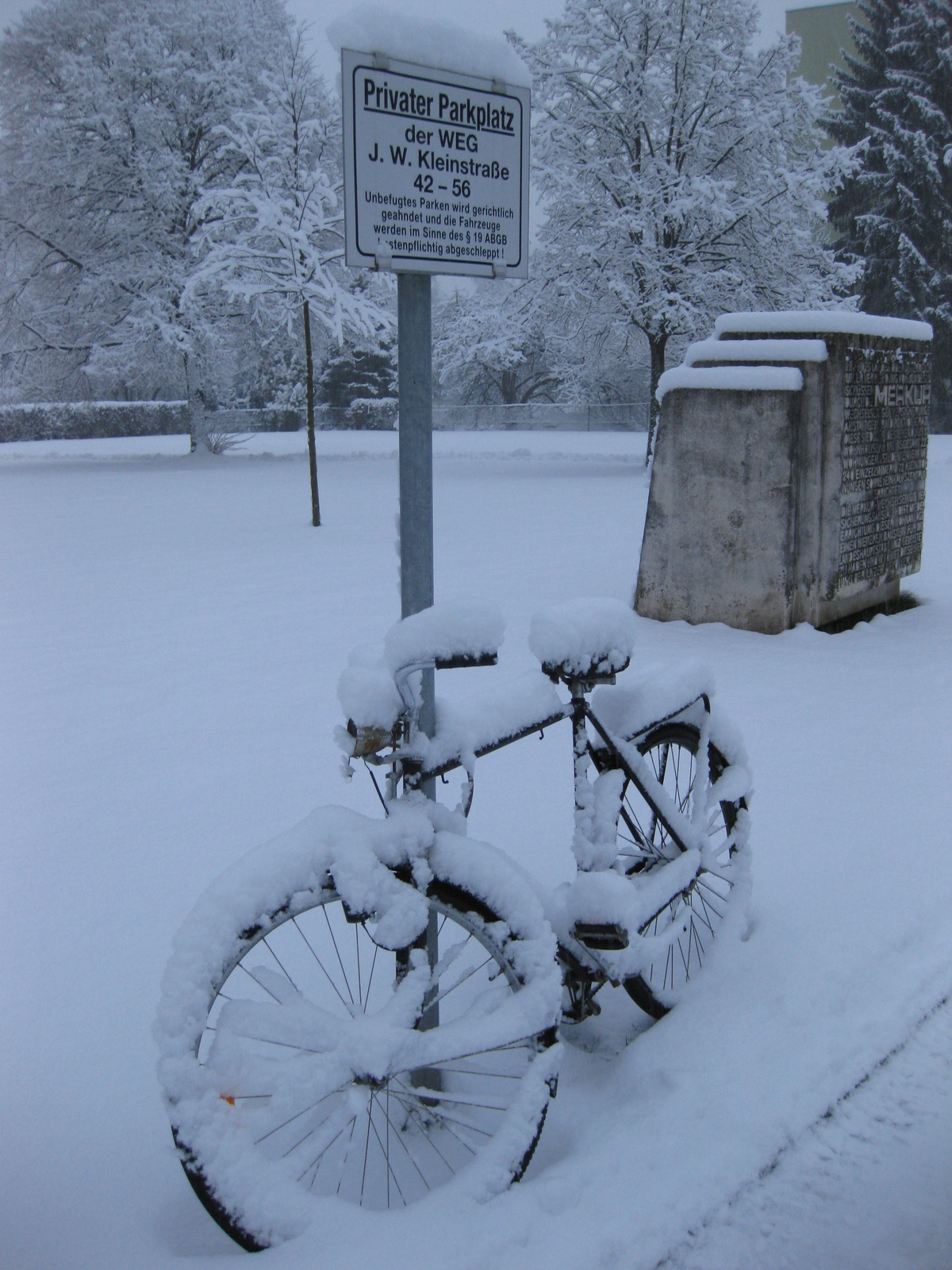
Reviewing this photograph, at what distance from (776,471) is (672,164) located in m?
17.2

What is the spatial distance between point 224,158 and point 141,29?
2.85 meters

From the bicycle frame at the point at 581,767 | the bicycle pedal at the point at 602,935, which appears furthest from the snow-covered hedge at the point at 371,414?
the bicycle pedal at the point at 602,935

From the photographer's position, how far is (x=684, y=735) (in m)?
3.26

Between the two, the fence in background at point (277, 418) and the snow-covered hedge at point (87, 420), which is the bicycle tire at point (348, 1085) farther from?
the snow-covered hedge at point (87, 420)

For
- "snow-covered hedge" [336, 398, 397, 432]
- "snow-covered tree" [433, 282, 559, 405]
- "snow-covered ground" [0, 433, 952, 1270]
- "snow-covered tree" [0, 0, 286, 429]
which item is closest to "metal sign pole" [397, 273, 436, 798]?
"snow-covered ground" [0, 433, 952, 1270]

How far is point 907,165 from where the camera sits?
31.4 metres

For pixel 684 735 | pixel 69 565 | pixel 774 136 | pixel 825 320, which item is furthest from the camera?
pixel 774 136

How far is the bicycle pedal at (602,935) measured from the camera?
8.50 feet

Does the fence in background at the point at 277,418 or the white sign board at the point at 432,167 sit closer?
the white sign board at the point at 432,167

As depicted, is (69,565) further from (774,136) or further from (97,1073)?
(774,136)

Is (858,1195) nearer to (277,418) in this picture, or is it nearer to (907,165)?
(907,165)

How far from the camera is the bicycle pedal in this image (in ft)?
8.50

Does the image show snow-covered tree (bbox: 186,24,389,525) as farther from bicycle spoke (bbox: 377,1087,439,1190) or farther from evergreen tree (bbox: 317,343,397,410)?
evergreen tree (bbox: 317,343,397,410)

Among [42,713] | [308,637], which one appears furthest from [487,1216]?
[308,637]
